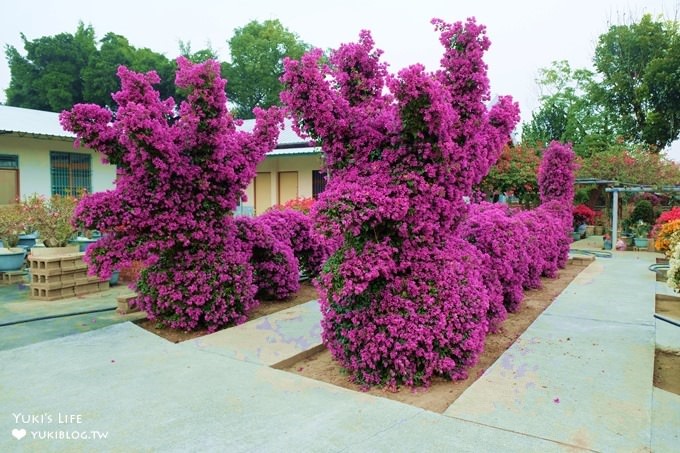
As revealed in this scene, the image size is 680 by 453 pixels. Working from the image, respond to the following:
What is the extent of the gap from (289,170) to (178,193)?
12523mm

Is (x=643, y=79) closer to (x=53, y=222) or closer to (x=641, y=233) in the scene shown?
(x=641, y=233)

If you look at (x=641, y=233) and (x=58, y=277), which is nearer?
(x=58, y=277)

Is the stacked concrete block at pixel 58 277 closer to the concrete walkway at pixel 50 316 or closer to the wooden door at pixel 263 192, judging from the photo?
the concrete walkway at pixel 50 316

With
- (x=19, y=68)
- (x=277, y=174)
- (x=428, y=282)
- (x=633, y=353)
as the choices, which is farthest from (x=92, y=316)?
(x=19, y=68)

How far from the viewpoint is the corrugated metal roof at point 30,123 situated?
12845mm

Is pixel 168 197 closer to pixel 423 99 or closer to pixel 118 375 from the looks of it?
pixel 118 375

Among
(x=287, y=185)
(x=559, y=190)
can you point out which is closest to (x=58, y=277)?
(x=559, y=190)

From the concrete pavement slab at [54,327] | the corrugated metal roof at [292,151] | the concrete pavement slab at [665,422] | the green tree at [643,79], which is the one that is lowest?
the concrete pavement slab at [665,422]

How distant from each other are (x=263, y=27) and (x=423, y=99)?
35.7 meters

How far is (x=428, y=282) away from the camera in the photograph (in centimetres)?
423

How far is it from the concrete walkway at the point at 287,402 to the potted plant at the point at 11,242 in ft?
15.1

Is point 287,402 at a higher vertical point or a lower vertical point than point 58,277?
lower

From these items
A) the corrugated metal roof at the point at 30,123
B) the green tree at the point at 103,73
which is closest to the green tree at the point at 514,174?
the corrugated metal roof at the point at 30,123

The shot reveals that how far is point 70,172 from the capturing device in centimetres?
1502
